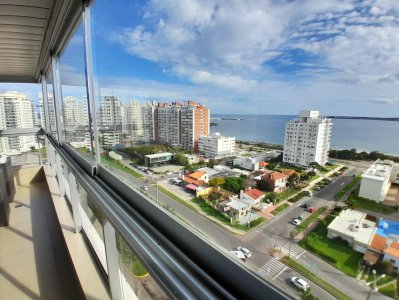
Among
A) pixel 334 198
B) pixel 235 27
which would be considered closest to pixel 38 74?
pixel 235 27

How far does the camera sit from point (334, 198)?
554 mm

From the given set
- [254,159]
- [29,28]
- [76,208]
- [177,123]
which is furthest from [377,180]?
[29,28]

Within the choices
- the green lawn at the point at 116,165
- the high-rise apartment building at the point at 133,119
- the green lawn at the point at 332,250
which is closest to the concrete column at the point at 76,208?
the green lawn at the point at 116,165

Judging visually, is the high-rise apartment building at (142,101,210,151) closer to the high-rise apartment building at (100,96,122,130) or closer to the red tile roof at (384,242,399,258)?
the high-rise apartment building at (100,96,122,130)

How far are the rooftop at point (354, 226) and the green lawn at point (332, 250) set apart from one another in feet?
0.08

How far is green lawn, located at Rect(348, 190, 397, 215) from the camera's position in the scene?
16.2 inches

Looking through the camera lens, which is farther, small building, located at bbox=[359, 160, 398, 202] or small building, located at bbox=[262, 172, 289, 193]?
small building, located at bbox=[262, 172, 289, 193]

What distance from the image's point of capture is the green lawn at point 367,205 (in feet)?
1.35

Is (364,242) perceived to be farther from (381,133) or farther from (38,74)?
(38,74)

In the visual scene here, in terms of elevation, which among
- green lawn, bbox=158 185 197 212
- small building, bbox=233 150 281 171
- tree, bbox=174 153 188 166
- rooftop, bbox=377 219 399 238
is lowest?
green lawn, bbox=158 185 197 212

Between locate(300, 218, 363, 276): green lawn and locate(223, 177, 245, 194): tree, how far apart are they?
0.25 metres

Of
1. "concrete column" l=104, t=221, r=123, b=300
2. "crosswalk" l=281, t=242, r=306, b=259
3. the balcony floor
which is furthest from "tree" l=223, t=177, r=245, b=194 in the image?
the balcony floor

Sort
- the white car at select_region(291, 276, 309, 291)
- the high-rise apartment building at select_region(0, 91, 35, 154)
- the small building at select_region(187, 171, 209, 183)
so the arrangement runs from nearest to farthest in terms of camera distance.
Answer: the white car at select_region(291, 276, 309, 291) < the small building at select_region(187, 171, 209, 183) < the high-rise apartment building at select_region(0, 91, 35, 154)

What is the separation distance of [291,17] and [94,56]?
1589 millimetres
